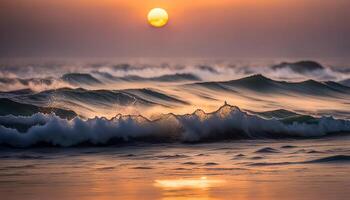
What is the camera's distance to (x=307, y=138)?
20625mm

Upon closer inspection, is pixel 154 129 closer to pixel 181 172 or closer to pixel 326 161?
pixel 326 161

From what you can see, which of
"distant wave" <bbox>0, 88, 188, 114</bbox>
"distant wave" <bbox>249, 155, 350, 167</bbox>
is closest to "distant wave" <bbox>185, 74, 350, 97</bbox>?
"distant wave" <bbox>0, 88, 188, 114</bbox>

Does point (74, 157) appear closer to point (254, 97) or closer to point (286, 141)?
point (286, 141)

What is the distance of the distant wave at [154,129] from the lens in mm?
18781

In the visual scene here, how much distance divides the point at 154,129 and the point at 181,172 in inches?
209

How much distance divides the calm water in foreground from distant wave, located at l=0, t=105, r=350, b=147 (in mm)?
691

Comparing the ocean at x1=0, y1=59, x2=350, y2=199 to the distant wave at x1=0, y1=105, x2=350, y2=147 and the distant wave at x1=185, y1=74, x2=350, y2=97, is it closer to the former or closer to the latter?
the distant wave at x1=0, y1=105, x2=350, y2=147

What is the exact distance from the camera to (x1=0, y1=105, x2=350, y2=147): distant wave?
1878 cm

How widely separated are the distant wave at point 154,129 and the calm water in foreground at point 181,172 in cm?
69

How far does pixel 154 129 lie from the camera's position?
65.6 ft

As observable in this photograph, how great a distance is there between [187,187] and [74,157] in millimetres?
4182

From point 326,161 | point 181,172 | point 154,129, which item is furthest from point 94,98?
point 181,172

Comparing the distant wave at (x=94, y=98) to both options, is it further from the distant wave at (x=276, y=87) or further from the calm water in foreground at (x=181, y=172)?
the calm water in foreground at (x=181, y=172)

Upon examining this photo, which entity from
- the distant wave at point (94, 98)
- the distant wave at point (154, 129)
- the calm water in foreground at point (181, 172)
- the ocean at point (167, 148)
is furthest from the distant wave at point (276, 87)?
the calm water in foreground at point (181, 172)
